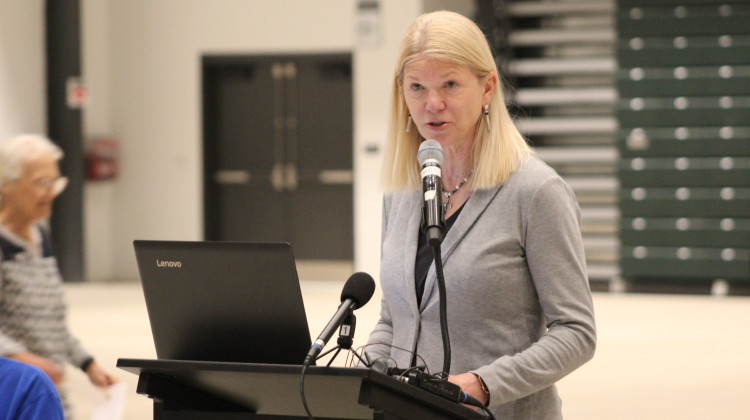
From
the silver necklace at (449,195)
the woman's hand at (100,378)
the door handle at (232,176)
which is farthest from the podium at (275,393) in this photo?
the door handle at (232,176)

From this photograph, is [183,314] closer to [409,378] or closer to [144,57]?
[409,378]

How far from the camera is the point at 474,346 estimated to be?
2.04 meters

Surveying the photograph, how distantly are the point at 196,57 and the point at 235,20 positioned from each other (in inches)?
24.5

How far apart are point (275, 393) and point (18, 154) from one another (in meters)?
1.94

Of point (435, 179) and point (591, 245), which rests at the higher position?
point (435, 179)

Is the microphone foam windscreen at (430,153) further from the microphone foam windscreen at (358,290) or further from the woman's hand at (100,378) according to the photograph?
the woman's hand at (100,378)

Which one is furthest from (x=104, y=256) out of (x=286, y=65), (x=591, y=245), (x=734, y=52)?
(x=734, y=52)

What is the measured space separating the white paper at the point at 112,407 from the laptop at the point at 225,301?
1.27 meters

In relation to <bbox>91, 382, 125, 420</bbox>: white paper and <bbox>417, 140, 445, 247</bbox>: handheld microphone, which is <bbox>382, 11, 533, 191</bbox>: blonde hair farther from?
<bbox>91, 382, 125, 420</bbox>: white paper

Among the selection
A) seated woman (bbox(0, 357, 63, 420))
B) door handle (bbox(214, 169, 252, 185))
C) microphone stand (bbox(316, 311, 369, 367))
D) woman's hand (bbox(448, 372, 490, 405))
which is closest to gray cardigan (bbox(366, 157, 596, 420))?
woman's hand (bbox(448, 372, 490, 405))

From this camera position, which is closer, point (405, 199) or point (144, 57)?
point (405, 199)

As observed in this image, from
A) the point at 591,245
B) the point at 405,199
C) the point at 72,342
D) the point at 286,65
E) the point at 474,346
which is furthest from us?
the point at 286,65

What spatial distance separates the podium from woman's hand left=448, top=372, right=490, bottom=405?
0.07m

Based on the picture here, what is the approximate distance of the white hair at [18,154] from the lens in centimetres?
334
